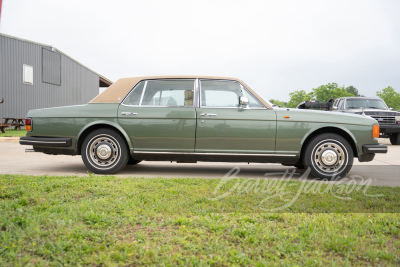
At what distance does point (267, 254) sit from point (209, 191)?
6.12 ft

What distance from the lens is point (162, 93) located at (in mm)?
5996

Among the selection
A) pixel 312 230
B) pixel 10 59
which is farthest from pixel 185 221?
pixel 10 59

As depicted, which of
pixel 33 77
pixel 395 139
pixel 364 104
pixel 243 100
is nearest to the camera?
pixel 243 100

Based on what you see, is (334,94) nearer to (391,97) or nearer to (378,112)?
(391,97)

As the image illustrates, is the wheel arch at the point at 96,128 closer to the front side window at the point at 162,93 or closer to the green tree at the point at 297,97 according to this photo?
the front side window at the point at 162,93

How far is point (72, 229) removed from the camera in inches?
114

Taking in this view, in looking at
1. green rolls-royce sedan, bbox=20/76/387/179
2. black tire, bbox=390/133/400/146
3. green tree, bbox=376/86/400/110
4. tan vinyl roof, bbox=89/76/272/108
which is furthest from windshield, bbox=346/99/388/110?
green tree, bbox=376/86/400/110

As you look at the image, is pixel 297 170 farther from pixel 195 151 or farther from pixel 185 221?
pixel 185 221

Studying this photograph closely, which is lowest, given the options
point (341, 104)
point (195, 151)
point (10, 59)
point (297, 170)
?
point (297, 170)

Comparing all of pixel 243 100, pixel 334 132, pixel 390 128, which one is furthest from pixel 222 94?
pixel 390 128

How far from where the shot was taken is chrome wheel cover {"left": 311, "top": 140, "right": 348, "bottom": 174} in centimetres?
564

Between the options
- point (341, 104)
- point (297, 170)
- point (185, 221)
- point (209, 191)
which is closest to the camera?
point (185, 221)

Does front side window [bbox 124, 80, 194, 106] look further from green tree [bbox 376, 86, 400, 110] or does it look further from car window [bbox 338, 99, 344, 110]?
green tree [bbox 376, 86, 400, 110]

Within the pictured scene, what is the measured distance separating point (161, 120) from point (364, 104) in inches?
441
